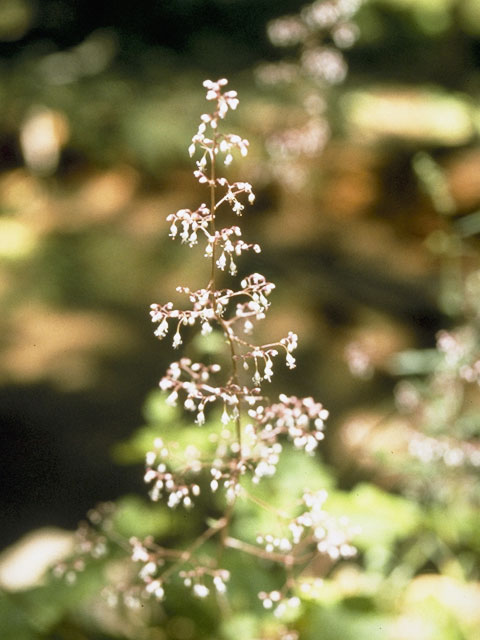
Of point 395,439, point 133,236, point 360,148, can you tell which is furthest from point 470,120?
point 395,439

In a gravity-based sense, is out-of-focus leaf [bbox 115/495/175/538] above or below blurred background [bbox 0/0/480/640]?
below

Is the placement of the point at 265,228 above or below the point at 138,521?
above

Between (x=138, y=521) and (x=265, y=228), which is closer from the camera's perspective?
(x=138, y=521)

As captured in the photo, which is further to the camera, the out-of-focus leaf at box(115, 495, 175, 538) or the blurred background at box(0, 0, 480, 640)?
the blurred background at box(0, 0, 480, 640)

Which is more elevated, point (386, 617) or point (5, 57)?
point (5, 57)

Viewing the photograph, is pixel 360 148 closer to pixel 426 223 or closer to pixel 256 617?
pixel 426 223

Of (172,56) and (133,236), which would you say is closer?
(133,236)

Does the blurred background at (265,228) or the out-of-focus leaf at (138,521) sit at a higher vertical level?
the blurred background at (265,228)

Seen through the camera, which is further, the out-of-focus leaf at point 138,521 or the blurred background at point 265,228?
the blurred background at point 265,228
